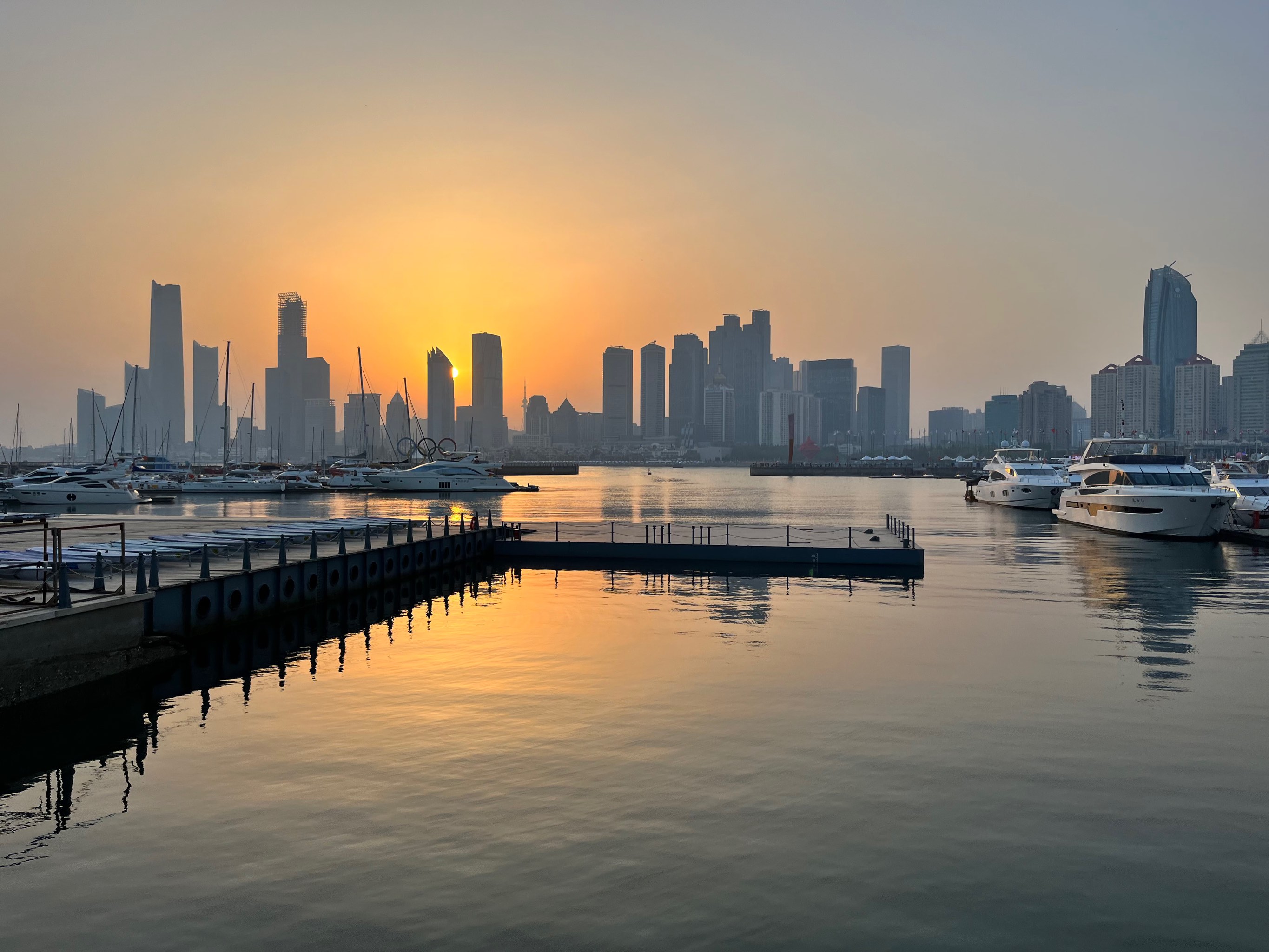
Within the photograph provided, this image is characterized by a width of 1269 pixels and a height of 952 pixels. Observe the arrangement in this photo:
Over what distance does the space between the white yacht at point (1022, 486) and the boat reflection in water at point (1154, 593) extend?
116ft

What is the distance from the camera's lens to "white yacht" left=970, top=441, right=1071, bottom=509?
101688 mm

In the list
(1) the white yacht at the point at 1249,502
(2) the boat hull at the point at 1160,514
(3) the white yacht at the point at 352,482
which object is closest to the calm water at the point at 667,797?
(2) the boat hull at the point at 1160,514

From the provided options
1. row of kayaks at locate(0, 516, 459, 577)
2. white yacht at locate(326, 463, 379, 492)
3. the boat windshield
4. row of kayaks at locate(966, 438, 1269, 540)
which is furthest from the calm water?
white yacht at locate(326, 463, 379, 492)

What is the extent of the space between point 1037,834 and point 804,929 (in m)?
4.89

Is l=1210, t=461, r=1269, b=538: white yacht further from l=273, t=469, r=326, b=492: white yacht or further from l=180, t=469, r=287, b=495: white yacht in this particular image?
l=273, t=469, r=326, b=492: white yacht

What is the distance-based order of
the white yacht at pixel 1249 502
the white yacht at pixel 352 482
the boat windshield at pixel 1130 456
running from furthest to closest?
the white yacht at pixel 352 482
the boat windshield at pixel 1130 456
the white yacht at pixel 1249 502

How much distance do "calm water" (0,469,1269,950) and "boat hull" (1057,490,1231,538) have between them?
35.0 metres

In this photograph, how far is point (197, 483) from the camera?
135 m

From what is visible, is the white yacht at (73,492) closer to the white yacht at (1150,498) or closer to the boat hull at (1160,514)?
the white yacht at (1150,498)

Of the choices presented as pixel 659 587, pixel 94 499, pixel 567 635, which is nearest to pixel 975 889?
pixel 567 635

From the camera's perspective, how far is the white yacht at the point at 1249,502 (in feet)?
214

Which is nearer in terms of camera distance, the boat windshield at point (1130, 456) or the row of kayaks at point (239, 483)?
the boat windshield at point (1130, 456)

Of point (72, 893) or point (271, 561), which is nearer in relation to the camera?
point (72, 893)

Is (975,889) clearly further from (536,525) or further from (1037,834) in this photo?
(536,525)
